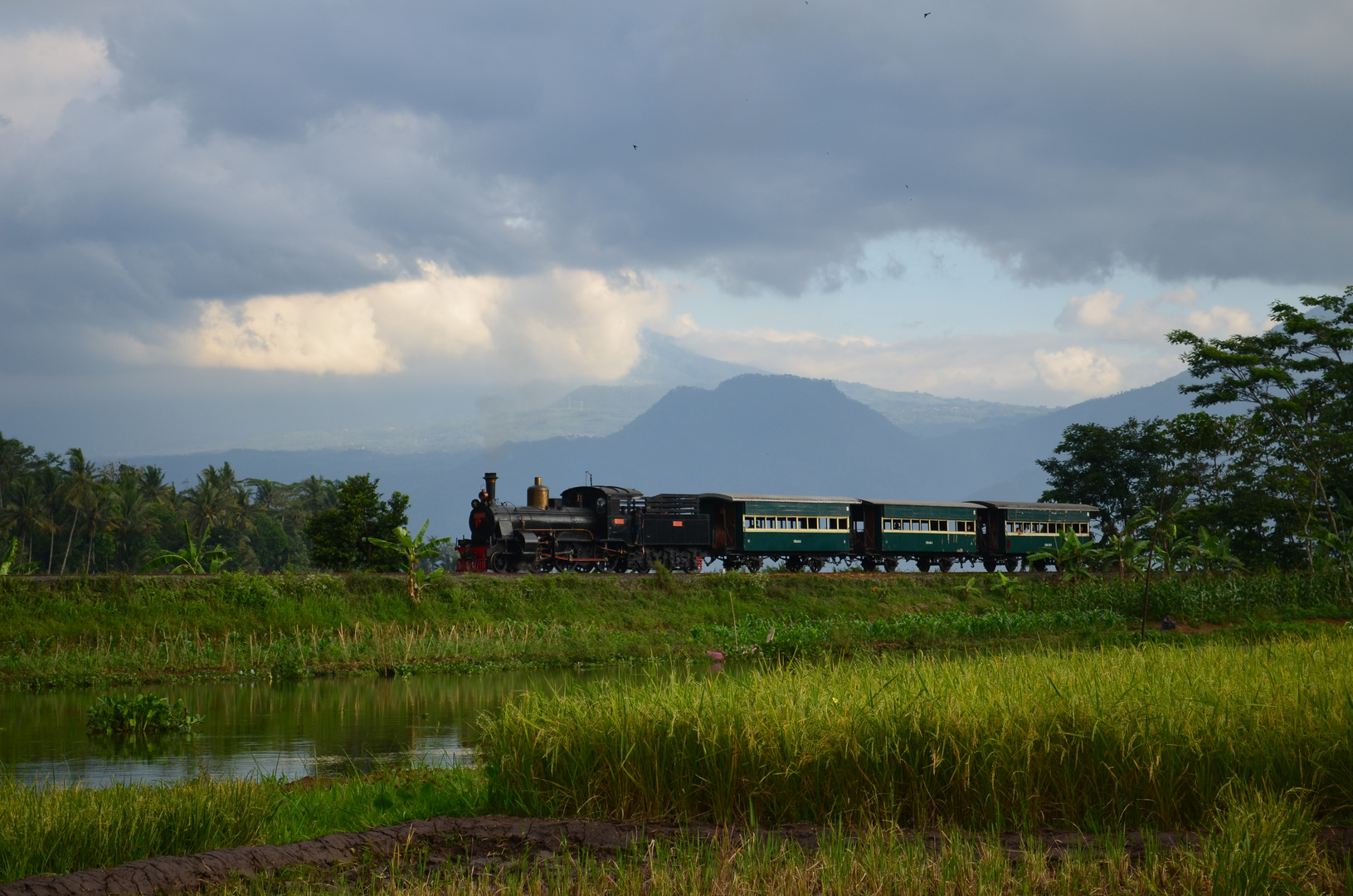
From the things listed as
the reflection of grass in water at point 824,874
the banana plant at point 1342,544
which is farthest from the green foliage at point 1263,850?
the banana plant at point 1342,544

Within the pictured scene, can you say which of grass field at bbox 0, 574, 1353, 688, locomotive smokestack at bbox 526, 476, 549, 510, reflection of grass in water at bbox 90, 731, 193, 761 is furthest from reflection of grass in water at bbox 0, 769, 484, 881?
locomotive smokestack at bbox 526, 476, 549, 510

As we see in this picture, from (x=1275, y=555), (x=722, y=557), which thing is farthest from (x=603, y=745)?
(x=1275, y=555)

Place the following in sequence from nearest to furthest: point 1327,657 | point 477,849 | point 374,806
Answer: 1. point 477,849
2. point 374,806
3. point 1327,657

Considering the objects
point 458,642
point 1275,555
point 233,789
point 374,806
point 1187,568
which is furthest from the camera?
point 1275,555

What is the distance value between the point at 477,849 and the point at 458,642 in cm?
1921

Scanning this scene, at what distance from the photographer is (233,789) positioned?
310 inches

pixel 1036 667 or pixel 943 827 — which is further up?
pixel 1036 667

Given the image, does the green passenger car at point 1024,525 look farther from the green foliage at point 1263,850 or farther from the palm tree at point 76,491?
the palm tree at point 76,491

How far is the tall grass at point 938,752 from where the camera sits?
25.2 feet

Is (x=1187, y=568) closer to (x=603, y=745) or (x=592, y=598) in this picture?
(x=592, y=598)

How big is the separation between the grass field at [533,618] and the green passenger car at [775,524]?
2160 millimetres

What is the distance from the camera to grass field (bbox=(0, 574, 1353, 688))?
23531mm

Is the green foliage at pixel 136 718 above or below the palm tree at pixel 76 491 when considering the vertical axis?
below

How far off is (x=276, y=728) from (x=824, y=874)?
1191 cm
